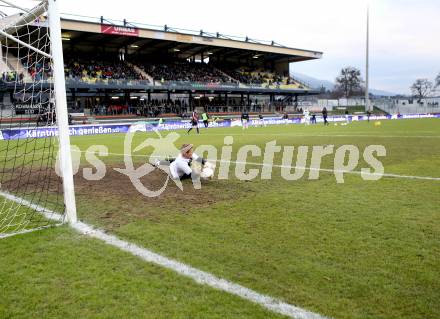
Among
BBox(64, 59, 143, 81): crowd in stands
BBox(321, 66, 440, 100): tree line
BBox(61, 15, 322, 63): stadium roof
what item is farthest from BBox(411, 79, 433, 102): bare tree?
BBox(64, 59, 143, 81): crowd in stands

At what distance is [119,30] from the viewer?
39688mm

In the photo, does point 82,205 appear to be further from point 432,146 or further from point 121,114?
point 121,114

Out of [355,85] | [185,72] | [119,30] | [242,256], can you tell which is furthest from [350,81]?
[242,256]

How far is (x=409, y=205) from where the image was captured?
6184mm

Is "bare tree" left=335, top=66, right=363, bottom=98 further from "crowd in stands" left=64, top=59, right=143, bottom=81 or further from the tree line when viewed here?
"crowd in stands" left=64, top=59, right=143, bottom=81

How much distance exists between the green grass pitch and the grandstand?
101 ft

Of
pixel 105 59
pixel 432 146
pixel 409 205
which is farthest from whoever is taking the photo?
pixel 105 59

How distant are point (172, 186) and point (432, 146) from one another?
11273 mm

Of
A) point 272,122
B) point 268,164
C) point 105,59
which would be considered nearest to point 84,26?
point 105,59

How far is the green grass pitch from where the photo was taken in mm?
3211

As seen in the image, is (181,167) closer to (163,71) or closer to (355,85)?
(163,71)

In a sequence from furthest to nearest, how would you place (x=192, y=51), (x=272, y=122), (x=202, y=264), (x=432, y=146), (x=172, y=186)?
1. (x=192, y=51)
2. (x=272, y=122)
3. (x=432, y=146)
4. (x=172, y=186)
5. (x=202, y=264)

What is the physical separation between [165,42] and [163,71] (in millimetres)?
3468

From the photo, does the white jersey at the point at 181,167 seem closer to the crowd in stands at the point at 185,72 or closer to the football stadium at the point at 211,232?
the football stadium at the point at 211,232
